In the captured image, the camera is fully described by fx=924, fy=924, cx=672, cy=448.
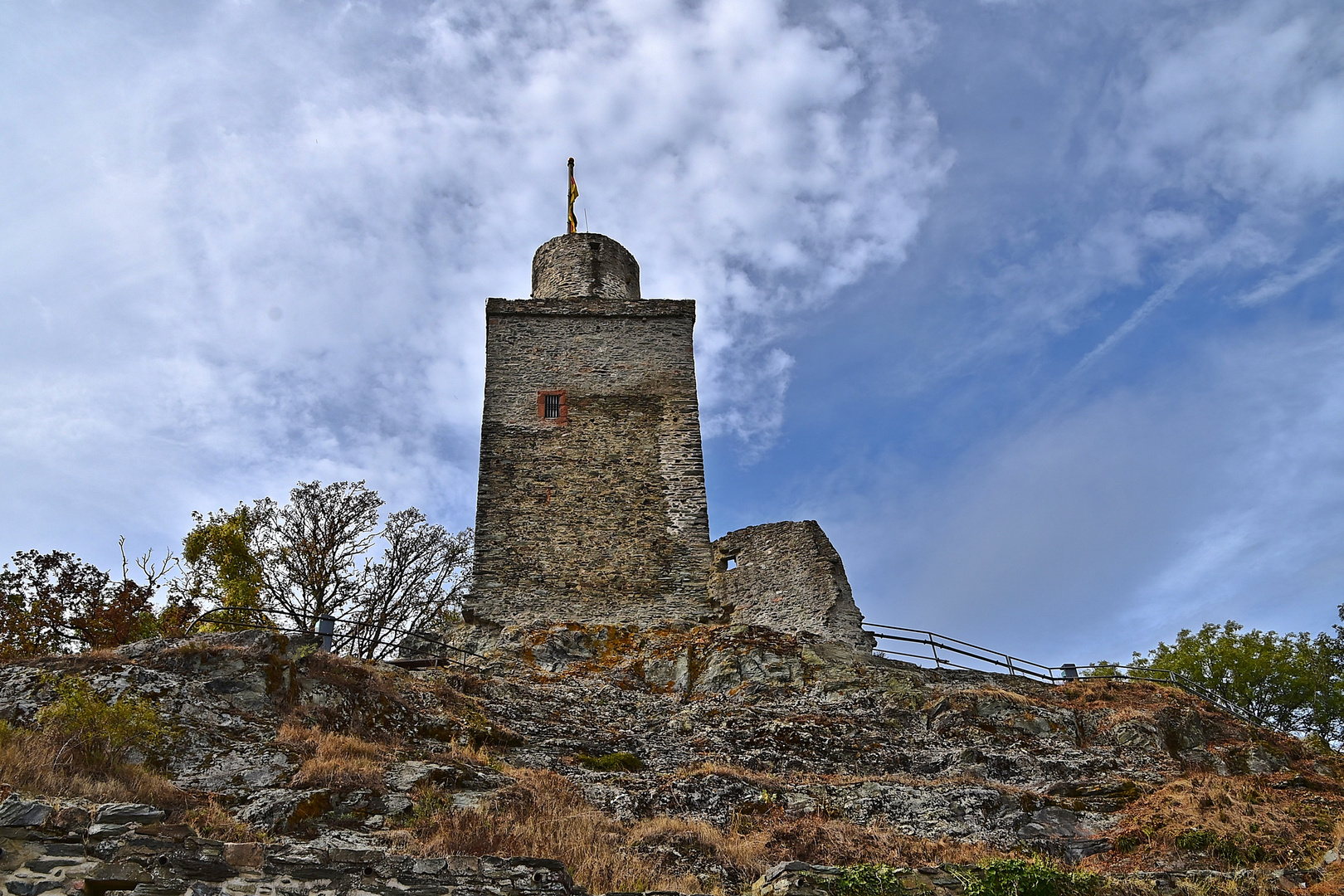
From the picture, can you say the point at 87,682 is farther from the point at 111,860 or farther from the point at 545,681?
the point at 545,681

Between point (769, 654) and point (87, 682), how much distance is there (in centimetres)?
1047

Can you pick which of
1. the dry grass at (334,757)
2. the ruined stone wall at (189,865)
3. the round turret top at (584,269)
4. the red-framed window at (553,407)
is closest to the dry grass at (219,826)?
the ruined stone wall at (189,865)

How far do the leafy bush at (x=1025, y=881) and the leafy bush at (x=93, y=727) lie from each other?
855cm

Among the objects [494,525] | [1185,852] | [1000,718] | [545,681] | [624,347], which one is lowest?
[1185,852]

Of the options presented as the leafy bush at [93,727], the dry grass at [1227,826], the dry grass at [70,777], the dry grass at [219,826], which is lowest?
the dry grass at [1227,826]

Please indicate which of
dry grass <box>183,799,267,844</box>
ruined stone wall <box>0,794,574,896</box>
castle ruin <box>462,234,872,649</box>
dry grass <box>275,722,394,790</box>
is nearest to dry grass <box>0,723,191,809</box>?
dry grass <box>183,799,267,844</box>

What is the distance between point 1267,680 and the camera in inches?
1017

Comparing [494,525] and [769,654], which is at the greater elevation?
[494,525]

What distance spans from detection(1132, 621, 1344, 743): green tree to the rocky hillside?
11.3 meters

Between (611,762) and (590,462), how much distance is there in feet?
31.3

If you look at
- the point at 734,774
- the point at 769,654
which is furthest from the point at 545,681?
the point at 734,774

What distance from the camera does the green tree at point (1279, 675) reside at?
2508 cm

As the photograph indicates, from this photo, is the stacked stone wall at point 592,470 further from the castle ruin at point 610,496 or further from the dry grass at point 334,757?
the dry grass at point 334,757

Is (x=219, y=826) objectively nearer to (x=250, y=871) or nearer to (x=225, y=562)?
(x=250, y=871)
